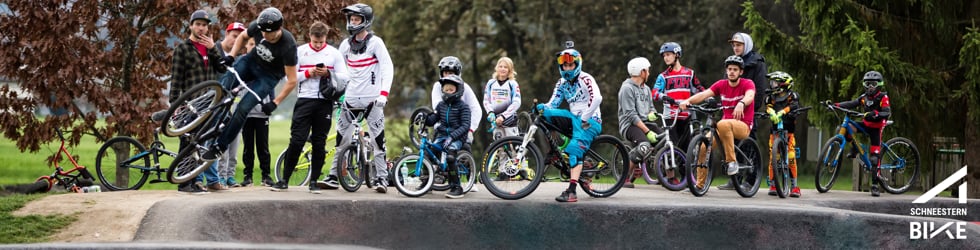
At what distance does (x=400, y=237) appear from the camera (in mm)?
10789

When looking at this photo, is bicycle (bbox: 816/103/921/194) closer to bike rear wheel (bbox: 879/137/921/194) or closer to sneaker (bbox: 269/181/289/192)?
bike rear wheel (bbox: 879/137/921/194)

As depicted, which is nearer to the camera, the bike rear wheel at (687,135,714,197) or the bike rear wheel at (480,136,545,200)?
the bike rear wheel at (480,136,545,200)

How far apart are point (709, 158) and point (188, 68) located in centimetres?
509

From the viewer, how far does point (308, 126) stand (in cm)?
1152

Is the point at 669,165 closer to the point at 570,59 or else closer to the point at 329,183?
the point at 570,59

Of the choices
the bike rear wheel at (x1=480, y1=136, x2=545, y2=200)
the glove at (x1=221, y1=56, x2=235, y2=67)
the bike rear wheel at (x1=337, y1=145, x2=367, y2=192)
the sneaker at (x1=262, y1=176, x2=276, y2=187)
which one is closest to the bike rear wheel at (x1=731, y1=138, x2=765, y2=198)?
the bike rear wheel at (x1=480, y1=136, x2=545, y2=200)

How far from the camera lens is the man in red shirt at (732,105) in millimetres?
12461

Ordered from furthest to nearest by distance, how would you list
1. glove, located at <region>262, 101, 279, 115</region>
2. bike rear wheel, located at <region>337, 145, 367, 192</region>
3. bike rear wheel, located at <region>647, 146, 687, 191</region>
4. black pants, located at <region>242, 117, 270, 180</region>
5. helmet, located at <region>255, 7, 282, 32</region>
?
1. bike rear wheel, located at <region>647, 146, 687, 191</region>
2. black pants, located at <region>242, 117, 270, 180</region>
3. bike rear wheel, located at <region>337, 145, 367, 192</region>
4. glove, located at <region>262, 101, 279, 115</region>
5. helmet, located at <region>255, 7, 282, 32</region>

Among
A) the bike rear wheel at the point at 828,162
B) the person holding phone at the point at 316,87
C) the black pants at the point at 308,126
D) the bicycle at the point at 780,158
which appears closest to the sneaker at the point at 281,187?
the black pants at the point at 308,126

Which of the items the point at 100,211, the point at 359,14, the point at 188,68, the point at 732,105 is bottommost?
the point at 100,211

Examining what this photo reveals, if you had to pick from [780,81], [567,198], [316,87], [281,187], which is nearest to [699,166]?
[780,81]

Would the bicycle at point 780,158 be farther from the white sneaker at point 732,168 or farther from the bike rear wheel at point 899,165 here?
the bike rear wheel at point 899,165

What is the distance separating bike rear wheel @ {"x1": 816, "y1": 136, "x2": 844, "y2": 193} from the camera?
13461mm

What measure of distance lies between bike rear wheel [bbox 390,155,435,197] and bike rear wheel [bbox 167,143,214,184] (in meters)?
1.68
